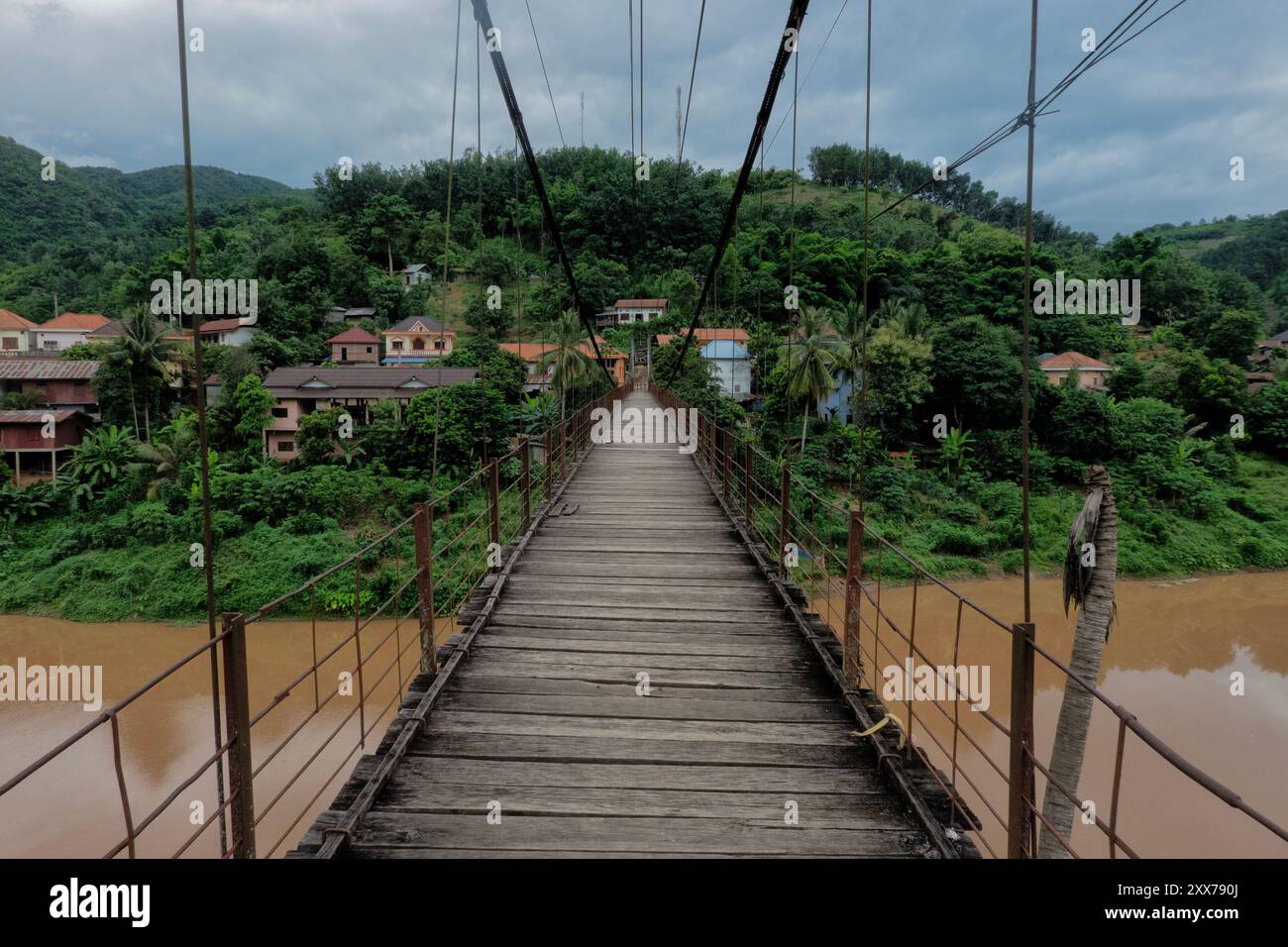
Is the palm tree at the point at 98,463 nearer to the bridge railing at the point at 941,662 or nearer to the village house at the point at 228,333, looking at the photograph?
the village house at the point at 228,333

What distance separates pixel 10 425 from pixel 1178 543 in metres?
39.7

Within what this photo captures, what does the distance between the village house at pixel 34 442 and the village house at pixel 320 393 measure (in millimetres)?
6632

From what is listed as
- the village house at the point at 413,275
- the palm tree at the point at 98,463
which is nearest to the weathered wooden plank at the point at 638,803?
the palm tree at the point at 98,463

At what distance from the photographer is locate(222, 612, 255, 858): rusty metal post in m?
1.54

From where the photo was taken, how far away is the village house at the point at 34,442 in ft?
75.7

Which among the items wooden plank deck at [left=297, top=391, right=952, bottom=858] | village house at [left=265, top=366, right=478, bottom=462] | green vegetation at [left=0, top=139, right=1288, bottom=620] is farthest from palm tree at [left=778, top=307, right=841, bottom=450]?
wooden plank deck at [left=297, top=391, right=952, bottom=858]

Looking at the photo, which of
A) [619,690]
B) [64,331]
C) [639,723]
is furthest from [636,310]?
[639,723]

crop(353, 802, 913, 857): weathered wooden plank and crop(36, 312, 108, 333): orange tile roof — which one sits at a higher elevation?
crop(36, 312, 108, 333): orange tile roof

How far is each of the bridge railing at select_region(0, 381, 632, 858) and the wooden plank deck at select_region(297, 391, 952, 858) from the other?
0.97 ft

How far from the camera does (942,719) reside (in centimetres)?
1133

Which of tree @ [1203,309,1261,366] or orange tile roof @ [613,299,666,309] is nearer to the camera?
tree @ [1203,309,1261,366]

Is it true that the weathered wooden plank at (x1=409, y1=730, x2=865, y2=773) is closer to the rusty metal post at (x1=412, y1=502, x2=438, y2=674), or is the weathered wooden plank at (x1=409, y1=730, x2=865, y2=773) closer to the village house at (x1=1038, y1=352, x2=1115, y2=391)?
the rusty metal post at (x1=412, y1=502, x2=438, y2=674)
